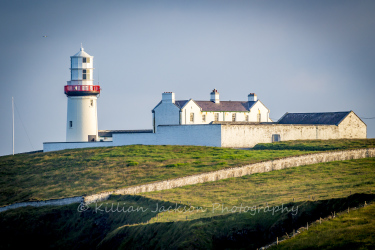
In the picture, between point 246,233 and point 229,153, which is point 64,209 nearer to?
point 246,233

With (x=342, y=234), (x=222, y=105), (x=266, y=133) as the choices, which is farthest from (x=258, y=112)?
(x=342, y=234)

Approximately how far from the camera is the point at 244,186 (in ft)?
139

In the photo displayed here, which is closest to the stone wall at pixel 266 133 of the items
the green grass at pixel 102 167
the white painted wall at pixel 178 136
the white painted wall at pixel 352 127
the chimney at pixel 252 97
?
the white painted wall at pixel 352 127

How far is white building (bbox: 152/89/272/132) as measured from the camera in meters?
66.9

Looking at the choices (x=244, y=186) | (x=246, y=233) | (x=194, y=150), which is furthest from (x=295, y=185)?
(x=194, y=150)

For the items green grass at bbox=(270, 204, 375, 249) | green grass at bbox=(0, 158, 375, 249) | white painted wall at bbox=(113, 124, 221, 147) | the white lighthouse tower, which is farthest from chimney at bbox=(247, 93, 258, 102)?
green grass at bbox=(270, 204, 375, 249)

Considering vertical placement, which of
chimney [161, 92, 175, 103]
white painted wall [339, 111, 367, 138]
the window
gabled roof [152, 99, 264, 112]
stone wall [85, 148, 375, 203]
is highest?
chimney [161, 92, 175, 103]

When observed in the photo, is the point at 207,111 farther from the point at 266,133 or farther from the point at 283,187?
the point at 283,187

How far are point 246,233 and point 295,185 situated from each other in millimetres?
14504

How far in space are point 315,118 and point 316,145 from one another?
503 inches

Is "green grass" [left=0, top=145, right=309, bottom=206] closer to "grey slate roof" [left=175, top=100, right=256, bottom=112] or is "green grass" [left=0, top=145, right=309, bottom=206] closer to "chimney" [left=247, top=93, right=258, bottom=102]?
"grey slate roof" [left=175, top=100, right=256, bottom=112]

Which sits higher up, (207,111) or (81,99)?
(81,99)

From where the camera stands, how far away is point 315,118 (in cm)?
7450

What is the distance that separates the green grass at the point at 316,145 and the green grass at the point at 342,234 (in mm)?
35885
